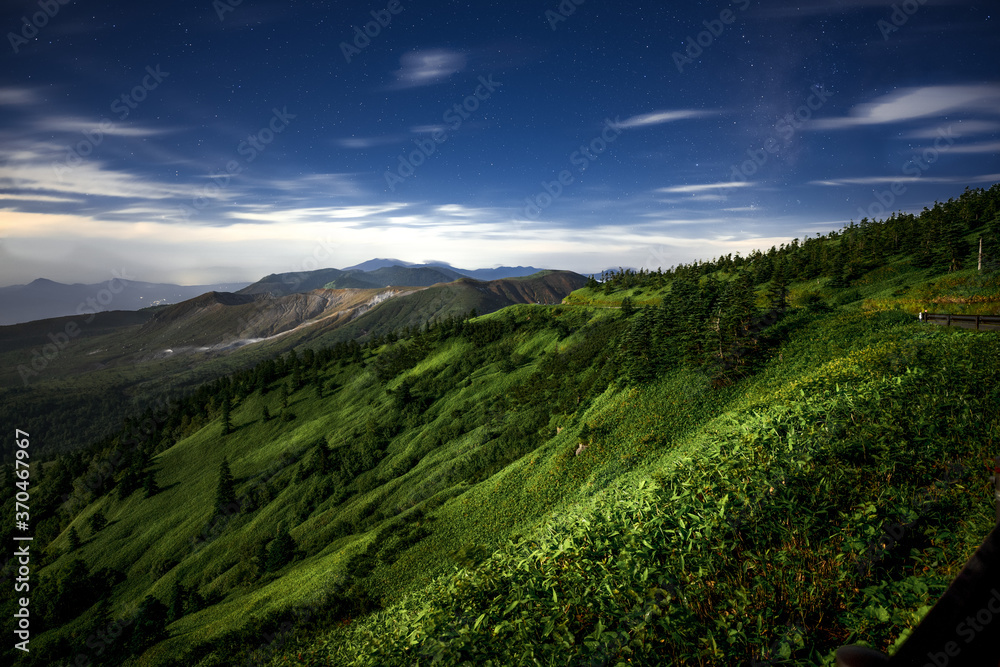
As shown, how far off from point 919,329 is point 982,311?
10.7m

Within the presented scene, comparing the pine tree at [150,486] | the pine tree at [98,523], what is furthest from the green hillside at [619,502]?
the pine tree at [150,486]

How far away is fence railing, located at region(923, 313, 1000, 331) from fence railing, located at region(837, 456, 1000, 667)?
25589mm

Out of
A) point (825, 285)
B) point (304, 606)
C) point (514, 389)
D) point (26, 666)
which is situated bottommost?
point (26, 666)

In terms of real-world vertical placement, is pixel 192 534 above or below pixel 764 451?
below

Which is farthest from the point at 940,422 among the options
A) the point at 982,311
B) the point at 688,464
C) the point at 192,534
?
the point at 192,534

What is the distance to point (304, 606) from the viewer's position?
25172 mm

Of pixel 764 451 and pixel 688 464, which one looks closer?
pixel 764 451

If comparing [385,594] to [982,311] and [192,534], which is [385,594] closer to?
[982,311]

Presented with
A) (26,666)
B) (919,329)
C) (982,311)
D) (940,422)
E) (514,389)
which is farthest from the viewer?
(514,389)

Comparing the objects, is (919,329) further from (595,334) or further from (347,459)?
(347,459)

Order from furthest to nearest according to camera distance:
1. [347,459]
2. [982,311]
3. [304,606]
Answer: [347,459], [982,311], [304,606]

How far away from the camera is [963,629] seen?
2.62 meters

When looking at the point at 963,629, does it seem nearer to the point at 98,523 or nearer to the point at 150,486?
the point at 150,486

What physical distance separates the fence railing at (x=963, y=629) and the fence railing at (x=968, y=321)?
25589 mm
